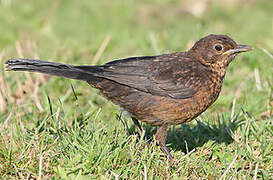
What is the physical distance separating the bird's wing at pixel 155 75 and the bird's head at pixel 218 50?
0.20 m

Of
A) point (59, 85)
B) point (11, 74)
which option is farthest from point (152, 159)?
point (11, 74)

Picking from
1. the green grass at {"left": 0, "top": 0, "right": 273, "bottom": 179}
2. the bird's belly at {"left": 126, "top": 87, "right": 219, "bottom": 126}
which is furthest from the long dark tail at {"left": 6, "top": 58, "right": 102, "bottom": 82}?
the bird's belly at {"left": 126, "top": 87, "right": 219, "bottom": 126}

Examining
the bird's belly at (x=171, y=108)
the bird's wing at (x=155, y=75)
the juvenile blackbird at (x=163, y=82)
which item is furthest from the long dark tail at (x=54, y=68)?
the bird's belly at (x=171, y=108)

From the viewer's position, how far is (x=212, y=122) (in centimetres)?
548

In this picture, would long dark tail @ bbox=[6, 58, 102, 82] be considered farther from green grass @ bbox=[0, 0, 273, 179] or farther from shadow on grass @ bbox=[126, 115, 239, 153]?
shadow on grass @ bbox=[126, 115, 239, 153]

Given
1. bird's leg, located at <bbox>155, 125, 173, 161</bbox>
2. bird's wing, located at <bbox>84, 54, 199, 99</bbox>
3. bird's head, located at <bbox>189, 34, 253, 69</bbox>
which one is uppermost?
bird's head, located at <bbox>189, 34, 253, 69</bbox>

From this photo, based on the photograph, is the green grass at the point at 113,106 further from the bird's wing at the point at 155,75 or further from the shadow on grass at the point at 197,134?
the bird's wing at the point at 155,75

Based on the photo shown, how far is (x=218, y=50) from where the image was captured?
4.88 meters

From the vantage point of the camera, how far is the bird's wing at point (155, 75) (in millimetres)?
4695

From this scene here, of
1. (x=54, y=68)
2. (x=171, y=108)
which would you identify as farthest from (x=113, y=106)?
Result: (x=54, y=68)

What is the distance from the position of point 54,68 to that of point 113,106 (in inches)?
63.8

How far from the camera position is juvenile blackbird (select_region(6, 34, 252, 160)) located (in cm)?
464

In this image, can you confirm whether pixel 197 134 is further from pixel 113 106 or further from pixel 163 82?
pixel 113 106

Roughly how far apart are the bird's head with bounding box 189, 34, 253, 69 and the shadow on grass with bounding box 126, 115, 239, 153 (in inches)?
30.9
